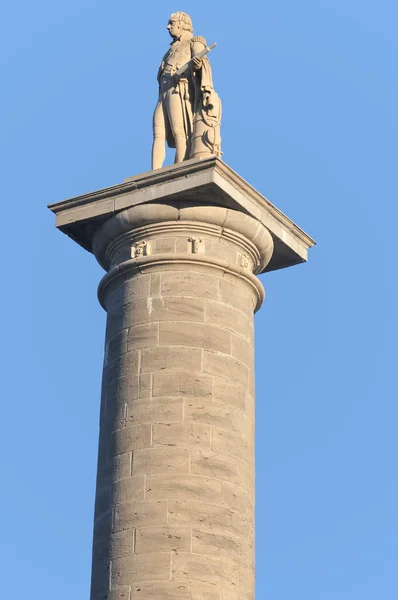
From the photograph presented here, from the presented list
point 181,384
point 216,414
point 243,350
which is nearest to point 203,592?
point 216,414

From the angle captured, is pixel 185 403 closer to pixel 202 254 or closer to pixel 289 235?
pixel 202 254

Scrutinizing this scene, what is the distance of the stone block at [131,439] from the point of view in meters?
16.5

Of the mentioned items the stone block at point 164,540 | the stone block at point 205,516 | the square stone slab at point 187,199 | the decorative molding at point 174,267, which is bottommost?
the stone block at point 164,540

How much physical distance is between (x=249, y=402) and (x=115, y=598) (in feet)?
9.38

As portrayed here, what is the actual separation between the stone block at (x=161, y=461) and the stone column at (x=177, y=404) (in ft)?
0.04

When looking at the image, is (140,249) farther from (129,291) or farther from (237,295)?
(237,295)

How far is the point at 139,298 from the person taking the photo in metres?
17.5

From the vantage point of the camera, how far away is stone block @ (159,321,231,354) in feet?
56.0

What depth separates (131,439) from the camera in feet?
54.5

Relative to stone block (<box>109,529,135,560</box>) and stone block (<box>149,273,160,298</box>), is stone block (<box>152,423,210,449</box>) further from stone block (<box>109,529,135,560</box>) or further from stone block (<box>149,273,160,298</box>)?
stone block (<box>149,273,160,298</box>)

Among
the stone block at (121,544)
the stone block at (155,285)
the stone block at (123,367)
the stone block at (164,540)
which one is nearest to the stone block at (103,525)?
the stone block at (121,544)

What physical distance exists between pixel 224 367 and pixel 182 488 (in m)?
1.66

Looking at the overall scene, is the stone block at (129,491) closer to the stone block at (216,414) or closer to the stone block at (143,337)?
the stone block at (216,414)

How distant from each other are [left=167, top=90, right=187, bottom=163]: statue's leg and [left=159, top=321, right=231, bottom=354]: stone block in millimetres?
2711
